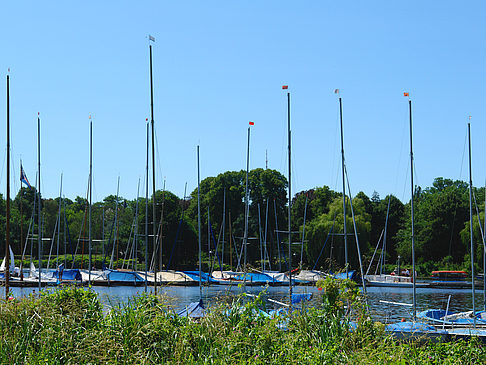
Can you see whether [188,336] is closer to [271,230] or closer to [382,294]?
[382,294]

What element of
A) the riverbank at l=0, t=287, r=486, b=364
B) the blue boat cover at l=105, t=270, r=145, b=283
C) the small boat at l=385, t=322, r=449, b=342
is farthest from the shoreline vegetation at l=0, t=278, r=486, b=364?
the blue boat cover at l=105, t=270, r=145, b=283

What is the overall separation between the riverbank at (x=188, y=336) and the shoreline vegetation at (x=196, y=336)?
2 cm

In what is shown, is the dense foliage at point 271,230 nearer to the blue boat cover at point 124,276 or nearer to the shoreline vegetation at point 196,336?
the blue boat cover at point 124,276

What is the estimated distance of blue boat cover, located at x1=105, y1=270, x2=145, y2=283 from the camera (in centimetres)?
5347

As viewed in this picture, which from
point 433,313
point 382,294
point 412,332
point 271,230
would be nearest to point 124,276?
point 382,294

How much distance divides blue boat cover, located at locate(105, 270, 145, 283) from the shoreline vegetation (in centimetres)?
4206

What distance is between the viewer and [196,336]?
10.5m

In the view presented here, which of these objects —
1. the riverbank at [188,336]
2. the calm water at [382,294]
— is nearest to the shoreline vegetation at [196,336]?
the riverbank at [188,336]

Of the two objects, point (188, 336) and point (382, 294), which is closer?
point (188, 336)

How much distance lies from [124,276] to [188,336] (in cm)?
4483

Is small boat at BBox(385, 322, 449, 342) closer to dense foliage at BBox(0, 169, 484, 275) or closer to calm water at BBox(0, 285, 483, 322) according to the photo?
calm water at BBox(0, 285, 483, 322)

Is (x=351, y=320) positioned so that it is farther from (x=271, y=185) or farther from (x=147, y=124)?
(x=271, y=185)

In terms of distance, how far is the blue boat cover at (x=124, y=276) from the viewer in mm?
53469

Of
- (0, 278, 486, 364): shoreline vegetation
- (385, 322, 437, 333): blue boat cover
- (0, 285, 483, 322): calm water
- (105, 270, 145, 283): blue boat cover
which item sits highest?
(0, 278, 486, 364): shoreline vegetation
